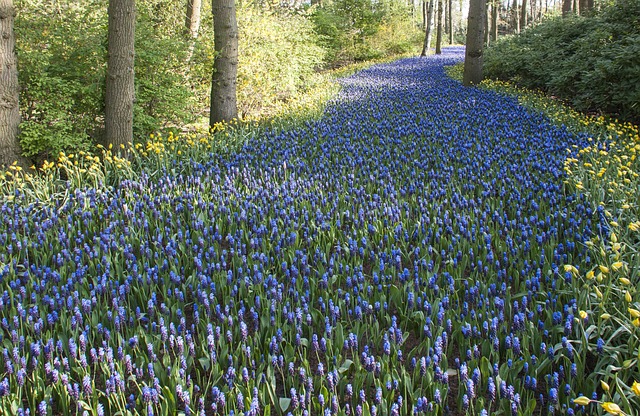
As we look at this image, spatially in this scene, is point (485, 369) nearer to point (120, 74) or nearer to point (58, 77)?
point (120, 74)

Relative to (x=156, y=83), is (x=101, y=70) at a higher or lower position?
higher

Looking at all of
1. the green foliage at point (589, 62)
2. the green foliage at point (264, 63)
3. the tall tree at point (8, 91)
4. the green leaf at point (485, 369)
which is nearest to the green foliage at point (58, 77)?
the tall tree at point (8, 91)

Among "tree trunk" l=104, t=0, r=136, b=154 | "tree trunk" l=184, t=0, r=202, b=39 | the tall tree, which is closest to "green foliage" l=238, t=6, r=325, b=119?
"tree trunk" l=184, t=0, r=202, b=39

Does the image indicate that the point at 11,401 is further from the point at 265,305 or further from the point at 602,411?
the point at 602,411

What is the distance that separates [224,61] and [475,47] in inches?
306

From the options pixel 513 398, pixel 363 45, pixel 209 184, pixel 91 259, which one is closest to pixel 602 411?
pixel 513 398

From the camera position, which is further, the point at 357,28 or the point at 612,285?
the point at 357,28

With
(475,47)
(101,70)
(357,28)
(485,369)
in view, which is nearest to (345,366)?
(485,369)

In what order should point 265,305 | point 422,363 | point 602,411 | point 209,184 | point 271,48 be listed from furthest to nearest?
point 271,48, point 209,184, point 265,305, point 422,363, point 602,411

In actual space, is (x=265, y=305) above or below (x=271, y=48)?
below

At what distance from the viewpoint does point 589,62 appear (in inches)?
399

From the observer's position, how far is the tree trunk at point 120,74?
6660 mm

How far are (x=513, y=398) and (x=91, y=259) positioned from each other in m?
3.02

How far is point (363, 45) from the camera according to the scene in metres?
29.4
